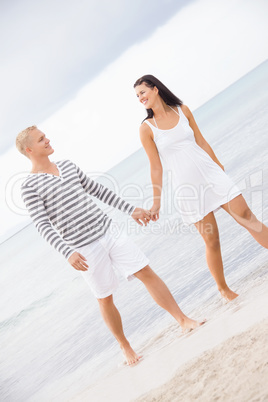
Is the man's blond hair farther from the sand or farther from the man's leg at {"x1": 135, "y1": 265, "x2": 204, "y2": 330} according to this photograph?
the sand

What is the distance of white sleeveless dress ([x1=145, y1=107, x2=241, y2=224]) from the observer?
332cm

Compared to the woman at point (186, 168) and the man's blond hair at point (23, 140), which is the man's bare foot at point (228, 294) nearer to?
the woman at point (186, 168)

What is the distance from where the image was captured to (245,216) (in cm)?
334

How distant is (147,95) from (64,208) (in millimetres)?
966

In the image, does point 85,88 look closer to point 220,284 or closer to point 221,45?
point 221,45

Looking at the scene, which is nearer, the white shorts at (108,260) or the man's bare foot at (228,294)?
the white shorts at (108,260)

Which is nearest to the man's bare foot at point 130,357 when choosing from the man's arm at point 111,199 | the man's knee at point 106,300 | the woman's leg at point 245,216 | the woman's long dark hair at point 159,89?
the man's knee at point 106,300

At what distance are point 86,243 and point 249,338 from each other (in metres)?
1.19

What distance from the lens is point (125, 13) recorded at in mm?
36688

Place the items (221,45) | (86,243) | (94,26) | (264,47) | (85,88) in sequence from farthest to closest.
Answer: (264,47), (221,45), (85,88), (94,26), (86,243)

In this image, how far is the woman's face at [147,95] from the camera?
3.36m

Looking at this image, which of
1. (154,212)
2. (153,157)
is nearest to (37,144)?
(153,157)

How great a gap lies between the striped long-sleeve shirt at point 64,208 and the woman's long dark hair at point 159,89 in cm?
74

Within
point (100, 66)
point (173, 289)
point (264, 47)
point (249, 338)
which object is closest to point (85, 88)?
point (100, 66)
